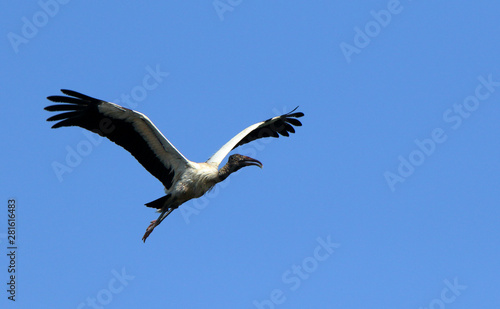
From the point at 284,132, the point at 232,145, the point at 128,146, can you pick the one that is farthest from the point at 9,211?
the point at 284,132

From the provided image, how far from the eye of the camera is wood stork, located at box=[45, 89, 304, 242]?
17.8 metres

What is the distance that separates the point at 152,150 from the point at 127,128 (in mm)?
726

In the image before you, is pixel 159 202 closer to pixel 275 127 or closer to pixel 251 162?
pixel 251 162

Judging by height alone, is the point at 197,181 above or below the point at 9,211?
below

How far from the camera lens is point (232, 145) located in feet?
65.2

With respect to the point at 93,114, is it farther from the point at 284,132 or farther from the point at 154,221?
the point at 284,132

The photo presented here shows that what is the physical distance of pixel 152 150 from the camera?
1861 centimetres

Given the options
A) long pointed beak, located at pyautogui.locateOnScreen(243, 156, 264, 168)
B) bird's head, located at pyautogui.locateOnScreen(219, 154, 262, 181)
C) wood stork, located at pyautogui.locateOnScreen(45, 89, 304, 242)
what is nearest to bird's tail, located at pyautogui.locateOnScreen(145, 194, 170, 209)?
wood stork, located at pyautogui.locateOnScreen(45, 89, 304, 242)

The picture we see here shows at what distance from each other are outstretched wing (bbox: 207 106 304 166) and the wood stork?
0.03 meters

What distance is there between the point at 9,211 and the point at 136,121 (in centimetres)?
335

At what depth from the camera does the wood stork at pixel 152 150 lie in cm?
1775

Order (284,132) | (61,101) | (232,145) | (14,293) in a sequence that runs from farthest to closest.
Result: (284,132) < (232,145) < (14,293) < (61,101)

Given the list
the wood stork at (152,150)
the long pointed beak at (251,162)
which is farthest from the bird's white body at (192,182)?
the long pointed beak at (251,162)

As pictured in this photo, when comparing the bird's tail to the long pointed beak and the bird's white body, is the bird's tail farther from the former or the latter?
the long pointed beak
